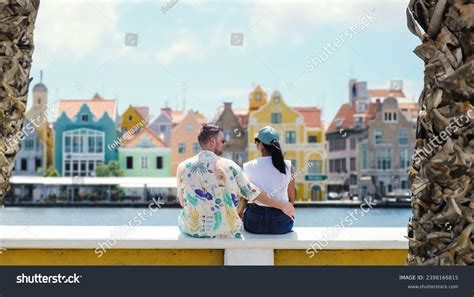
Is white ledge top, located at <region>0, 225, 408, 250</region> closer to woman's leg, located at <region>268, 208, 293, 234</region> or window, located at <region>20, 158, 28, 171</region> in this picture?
woman's leg, located at <region>268, 208, 293, 234</region>

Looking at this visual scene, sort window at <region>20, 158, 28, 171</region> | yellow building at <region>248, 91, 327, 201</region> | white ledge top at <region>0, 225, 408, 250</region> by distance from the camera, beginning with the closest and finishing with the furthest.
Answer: white ledge top at <region>0, 225, 408, 250</region>
yellow building at <region>248, 91, 327, 201</region>
window at <region>20, 158, 28, 171</region>

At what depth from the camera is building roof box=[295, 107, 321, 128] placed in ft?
190

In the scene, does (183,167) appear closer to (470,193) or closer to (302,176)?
(470,193)

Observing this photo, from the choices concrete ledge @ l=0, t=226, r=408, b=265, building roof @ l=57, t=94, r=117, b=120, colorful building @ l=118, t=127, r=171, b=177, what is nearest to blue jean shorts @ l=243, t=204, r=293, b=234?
concrete ledge @ l=0, t=226, r=408, b=265

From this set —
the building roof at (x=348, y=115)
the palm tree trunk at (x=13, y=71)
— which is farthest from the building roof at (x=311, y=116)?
the palm tree trunk at (x=13, y=71)

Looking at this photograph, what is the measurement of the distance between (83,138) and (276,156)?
54.8m

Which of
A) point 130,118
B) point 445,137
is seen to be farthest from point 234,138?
point 445,137

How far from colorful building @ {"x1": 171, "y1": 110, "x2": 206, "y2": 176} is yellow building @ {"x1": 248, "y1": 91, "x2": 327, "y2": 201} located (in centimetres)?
395

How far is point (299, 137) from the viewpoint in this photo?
5684cm

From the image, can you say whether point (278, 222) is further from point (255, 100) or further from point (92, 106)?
point (92, 106)

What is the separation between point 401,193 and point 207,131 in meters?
56.1

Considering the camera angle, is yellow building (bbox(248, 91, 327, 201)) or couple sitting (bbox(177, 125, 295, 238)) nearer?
couple sitting (bbox(177, 125, 295, 238))

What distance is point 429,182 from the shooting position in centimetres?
335
